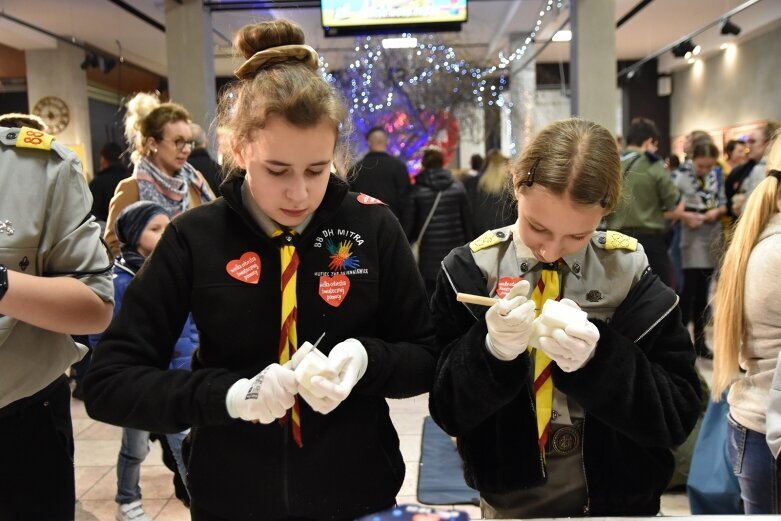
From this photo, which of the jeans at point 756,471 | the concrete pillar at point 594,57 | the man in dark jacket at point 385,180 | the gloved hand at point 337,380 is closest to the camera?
the gloved hand at point 337,380

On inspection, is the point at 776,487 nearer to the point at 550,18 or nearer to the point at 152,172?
the point at 152,172

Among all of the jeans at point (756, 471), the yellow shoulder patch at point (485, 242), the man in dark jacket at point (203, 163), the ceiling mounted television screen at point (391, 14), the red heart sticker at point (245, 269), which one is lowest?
the jeans at point (756, 471)

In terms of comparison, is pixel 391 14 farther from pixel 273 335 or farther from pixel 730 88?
pixel 730 88

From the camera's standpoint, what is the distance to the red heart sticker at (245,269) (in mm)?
1171

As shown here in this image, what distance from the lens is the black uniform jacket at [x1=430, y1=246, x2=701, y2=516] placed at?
1.19m

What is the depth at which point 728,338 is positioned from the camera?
5.41 feet

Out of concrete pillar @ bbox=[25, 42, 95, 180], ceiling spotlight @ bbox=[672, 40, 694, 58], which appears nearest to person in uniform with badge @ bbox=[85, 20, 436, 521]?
ceiling spotlight @ bbox=[672, 40, 694, 58]

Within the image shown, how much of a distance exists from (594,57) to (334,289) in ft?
13.3

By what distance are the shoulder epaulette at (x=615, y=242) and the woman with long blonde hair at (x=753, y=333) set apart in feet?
1.44

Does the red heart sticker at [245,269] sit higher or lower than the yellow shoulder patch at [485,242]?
lower

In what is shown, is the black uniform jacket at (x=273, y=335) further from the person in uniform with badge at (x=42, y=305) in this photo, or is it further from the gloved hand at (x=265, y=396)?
the person in uniform with badge at (x=42, y=305)

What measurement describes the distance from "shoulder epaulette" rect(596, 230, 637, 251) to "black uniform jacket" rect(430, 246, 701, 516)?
0.07 m

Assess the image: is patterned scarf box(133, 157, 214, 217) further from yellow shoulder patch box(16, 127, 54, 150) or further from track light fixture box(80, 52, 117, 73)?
track light fixture box(80, 52, 117, 73)

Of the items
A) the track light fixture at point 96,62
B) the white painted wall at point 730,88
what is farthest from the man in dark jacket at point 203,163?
the white painted wall at point 730,88
